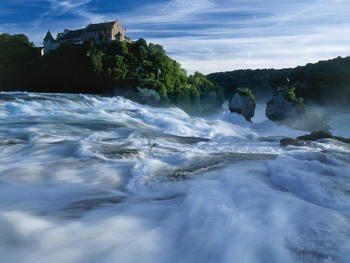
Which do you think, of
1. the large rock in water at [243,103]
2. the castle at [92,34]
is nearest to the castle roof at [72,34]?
the castle at [92,34]

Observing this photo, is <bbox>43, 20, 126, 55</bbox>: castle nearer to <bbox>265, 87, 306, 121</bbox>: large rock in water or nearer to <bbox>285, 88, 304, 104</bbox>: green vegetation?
<bbox>265, 87, 306, 121</bbox>: large rock in water

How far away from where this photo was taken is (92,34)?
52.9 meters

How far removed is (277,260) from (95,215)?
2425 millimetres

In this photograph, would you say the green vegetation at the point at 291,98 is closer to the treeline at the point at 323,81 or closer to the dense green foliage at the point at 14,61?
the treeline at the point at 323,81

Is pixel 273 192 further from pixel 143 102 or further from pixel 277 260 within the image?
pixel 143 102

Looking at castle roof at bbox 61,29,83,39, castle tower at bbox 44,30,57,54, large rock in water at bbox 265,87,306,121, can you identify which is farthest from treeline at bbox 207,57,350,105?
castle tower at bbox 44,30,57,54

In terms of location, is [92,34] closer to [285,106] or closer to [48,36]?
[48,36]

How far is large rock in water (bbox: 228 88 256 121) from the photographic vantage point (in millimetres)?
33094

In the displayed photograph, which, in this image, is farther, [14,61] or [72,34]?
[72,34]

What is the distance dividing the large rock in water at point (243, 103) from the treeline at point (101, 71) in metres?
10.5

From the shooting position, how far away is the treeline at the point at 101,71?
37469 millimetres

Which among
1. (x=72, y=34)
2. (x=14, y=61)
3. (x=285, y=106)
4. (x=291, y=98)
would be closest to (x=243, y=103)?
(x=285, y=106)

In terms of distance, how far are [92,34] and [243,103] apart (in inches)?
1577

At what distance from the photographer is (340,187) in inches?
158
